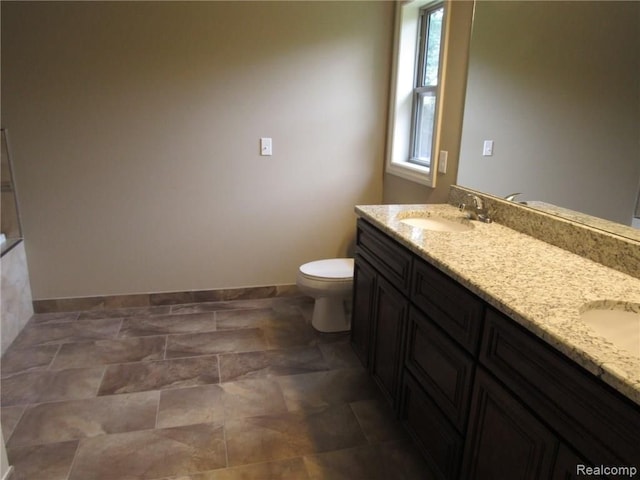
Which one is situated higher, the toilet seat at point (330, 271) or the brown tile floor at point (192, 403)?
the toilet seat at point (330, 271)

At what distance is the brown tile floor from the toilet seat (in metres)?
0.40

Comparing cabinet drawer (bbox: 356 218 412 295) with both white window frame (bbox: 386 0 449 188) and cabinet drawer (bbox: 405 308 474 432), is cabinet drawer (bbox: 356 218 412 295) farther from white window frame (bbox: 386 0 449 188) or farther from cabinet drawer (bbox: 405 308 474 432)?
white window frame (bbox: 386 0 449 188)

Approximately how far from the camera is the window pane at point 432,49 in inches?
115

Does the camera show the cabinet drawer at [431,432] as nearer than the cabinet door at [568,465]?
No

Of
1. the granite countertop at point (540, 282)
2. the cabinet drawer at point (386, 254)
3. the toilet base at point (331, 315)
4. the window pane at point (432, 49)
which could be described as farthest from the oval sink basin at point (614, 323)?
the window pane at point (432, 49)

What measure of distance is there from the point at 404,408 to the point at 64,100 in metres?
2.64

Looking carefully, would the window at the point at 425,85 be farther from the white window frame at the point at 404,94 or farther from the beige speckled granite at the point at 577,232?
the beige speckled granite at the point at 577,232

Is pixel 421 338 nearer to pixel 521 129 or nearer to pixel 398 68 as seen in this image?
pixel 521 129

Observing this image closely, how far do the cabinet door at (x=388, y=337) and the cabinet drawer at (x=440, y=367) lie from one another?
0.08 meters

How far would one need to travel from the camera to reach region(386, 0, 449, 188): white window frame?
297 cm

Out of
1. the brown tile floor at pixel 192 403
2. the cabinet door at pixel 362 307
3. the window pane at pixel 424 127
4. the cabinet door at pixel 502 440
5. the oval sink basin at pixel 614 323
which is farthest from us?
the window pane at pixel 424 127

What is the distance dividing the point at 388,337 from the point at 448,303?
56 cm

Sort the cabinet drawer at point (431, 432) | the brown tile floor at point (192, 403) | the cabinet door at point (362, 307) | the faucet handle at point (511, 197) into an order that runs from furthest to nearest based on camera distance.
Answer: the cabinet door at point (362, 307) → the faucet handle at point (511, 197) → the brown tile floor at point (192, 403) → the cabinet drawer at point (431, 432)

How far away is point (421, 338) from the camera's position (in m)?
1.70
